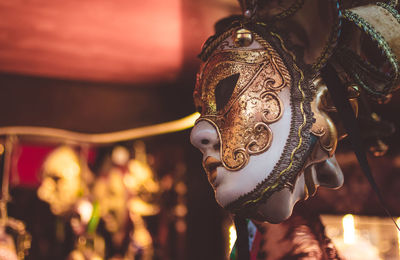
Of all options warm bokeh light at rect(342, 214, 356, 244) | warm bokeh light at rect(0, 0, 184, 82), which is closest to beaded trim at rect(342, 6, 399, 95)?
warm bokeh light at rect(342, 214, 356, 244)

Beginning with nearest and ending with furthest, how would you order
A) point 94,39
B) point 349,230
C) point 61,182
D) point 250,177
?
point 250,177 < point 349,230 < point 94,39 < point 61,182

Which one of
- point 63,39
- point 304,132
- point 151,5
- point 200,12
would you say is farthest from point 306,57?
point 63,39

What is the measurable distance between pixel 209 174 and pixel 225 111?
0.10 m

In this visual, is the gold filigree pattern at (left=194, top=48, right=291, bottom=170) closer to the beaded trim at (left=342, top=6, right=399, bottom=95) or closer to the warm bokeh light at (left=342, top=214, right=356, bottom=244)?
the beaded trim at (left=342, top=6, right=399, bottom=95)

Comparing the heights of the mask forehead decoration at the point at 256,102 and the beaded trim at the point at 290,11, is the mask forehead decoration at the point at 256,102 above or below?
below

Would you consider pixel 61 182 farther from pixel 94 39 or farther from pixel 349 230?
pixel 349 230

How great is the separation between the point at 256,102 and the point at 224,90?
56 mm

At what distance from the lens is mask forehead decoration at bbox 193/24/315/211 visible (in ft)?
1.97

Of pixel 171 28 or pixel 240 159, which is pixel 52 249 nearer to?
pixel 171 28

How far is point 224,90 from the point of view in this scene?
0.65 meters

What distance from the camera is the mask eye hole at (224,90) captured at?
2.11ft

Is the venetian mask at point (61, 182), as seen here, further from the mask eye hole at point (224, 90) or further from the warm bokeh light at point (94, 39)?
the mask eye hole at point (224, 90)

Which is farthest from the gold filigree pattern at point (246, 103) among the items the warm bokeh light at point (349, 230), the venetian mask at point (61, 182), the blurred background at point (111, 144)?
the venetian mask at point (61, 182)

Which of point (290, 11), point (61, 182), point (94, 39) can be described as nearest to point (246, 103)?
point (290, 11)
